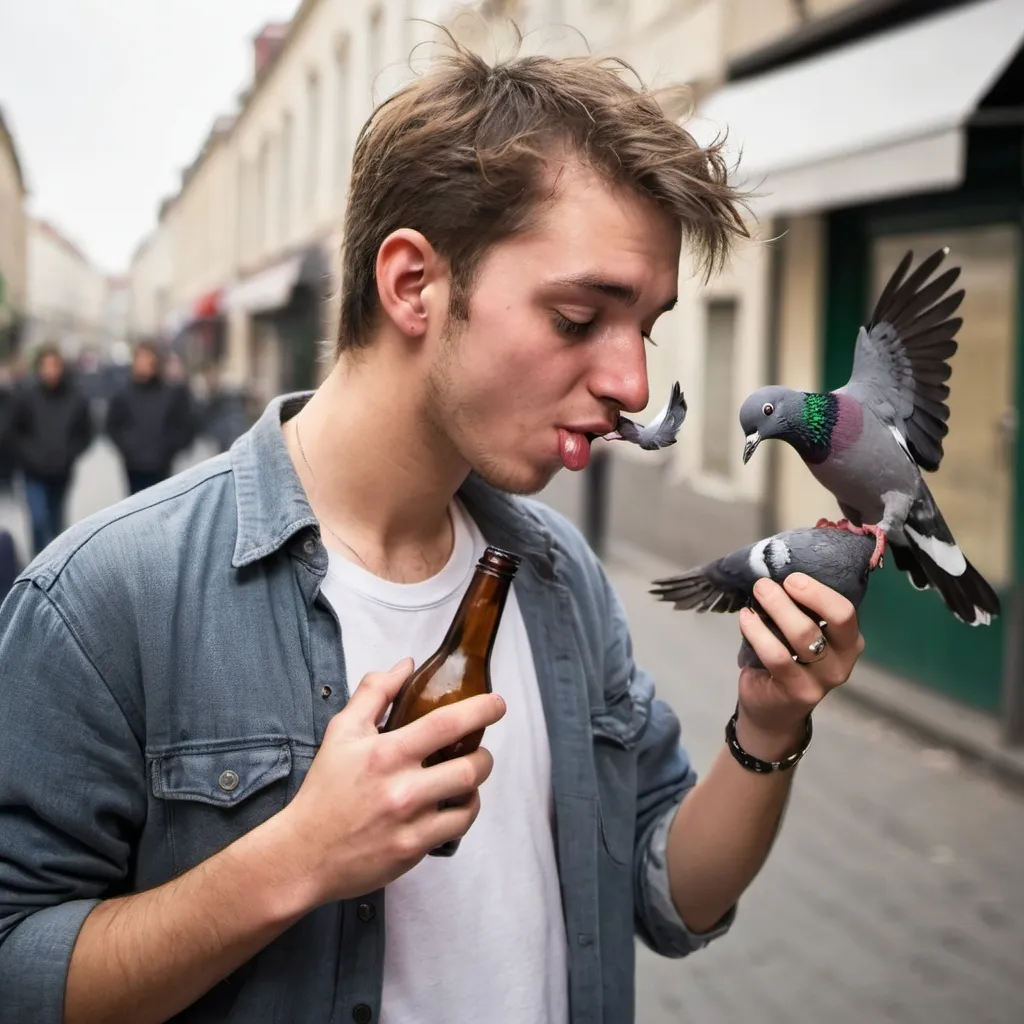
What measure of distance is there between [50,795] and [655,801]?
0.89 m

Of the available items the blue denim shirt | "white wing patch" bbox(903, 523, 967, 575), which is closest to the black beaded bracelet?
the blue denim shirt

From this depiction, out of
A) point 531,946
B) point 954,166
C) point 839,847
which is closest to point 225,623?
point 531,946

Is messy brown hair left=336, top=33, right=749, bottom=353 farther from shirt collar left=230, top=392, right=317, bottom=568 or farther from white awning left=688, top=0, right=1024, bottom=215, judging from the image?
white awning left=688, top=0, right=1024, bottom=215

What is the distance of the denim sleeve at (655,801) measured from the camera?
1.60m

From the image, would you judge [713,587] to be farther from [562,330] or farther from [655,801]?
[655,801]

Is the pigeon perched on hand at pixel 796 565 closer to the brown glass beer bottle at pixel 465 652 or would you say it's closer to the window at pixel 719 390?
the brown glass beer bottle at pixel 465 652

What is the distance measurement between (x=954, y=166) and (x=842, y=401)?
4.21 meters

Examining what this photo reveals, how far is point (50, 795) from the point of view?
114 cm

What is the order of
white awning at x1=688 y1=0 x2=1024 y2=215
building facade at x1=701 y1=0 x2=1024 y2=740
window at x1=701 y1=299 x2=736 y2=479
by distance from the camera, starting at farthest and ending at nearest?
window at x1=701 y1=299 x2=736 y2=479 → building facade at x1=701 y1=0 x2=1024 y2=740 → white awning at x1=688 y1=0 x2=1024 y2=215

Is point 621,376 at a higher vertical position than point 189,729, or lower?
higher

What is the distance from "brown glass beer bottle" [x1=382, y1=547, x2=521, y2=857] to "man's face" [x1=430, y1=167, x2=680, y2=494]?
0.38ft

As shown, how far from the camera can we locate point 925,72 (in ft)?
18.5

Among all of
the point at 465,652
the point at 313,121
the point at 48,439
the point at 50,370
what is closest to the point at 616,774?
the point at 465,652

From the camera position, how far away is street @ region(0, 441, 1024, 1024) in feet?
11.6
